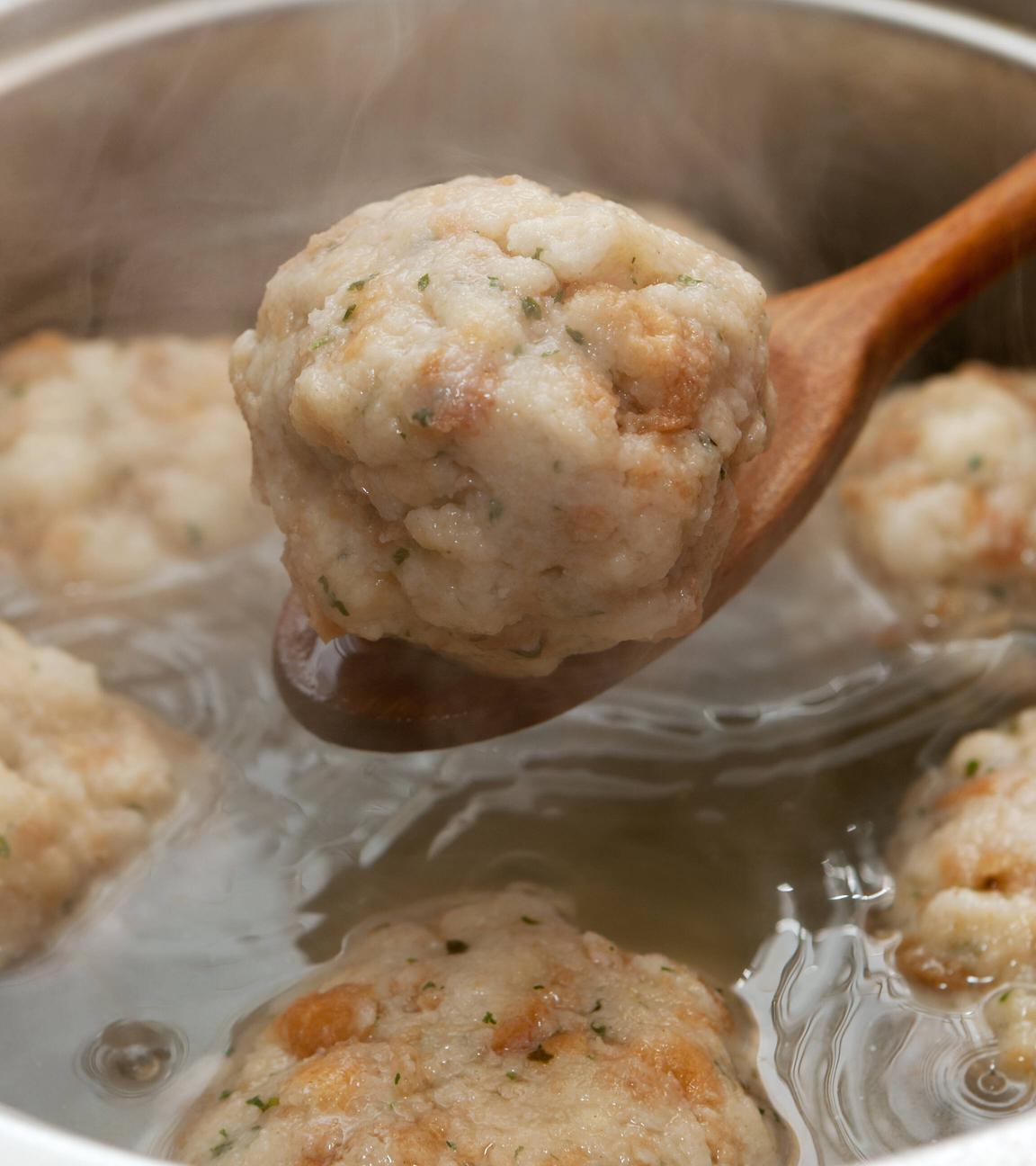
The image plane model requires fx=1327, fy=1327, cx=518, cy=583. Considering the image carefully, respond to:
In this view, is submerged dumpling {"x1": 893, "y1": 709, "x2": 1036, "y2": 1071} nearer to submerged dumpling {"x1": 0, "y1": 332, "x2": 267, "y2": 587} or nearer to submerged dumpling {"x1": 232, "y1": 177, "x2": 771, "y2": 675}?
submerged dumpling {"x1": 232, "y1": 177, "x2": 771, "y2": 675}

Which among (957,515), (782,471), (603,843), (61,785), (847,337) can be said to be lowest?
(603,843)

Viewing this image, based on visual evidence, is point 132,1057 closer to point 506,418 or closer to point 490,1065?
point 490,1065

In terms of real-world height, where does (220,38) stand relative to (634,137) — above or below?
above

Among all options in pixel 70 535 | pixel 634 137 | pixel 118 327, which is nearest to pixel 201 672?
pixel 70 535

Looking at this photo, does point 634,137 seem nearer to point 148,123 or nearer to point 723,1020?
point 148,123

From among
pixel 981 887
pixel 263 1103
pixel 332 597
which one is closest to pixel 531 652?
pixel 332 597
